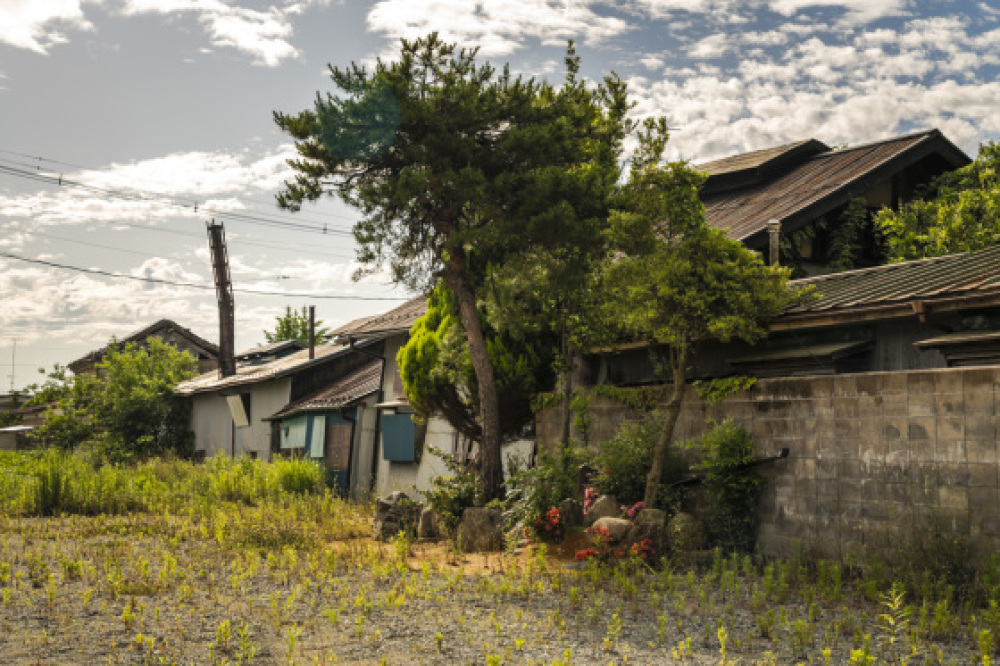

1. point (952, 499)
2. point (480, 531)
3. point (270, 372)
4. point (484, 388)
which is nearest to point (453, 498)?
point (480, 531)

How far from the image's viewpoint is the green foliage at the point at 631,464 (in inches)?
480

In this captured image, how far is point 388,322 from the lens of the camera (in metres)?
22.9

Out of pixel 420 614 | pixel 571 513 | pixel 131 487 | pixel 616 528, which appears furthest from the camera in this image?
pixel 131 487

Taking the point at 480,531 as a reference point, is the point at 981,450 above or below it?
above

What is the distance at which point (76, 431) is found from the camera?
3409 cm

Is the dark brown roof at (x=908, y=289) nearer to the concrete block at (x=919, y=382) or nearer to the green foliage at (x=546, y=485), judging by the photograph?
the concrete block at (x=919, y=382)

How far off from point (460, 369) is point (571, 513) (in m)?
3.91

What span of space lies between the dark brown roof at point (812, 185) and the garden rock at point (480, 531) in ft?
20.7

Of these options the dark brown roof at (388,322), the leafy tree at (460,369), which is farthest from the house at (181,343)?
the leafy tree at (460,369)

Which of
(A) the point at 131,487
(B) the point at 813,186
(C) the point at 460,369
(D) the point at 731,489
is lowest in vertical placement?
(A) the point at 131,487

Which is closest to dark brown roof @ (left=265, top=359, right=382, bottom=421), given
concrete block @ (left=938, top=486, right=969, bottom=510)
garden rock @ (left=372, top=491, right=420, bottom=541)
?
garden rock @ (left=372, top=491, right=420, bottom=541)

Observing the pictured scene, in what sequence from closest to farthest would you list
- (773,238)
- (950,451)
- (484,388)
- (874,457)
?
1. (950,451)
2. (874,457)
3. (484,388)
4. (773,238)

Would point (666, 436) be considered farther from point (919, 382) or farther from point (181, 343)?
point (181, 343)

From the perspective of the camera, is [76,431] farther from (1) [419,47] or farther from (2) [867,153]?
(2) [867,153]
